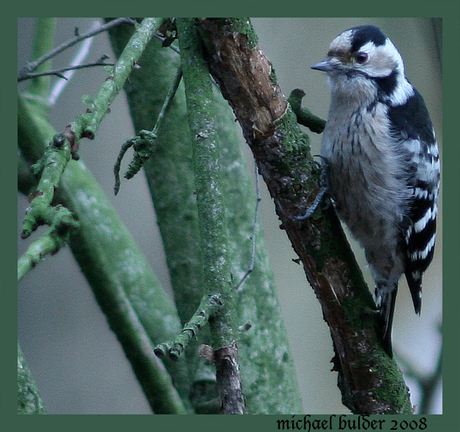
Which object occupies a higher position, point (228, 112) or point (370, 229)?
point (228, 112)

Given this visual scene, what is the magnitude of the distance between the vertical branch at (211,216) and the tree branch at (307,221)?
68mm

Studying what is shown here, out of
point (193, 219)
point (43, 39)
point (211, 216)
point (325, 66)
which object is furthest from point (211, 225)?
point (43, 39)

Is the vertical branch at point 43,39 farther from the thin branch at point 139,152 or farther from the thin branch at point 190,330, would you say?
the thin branch at point 190,330

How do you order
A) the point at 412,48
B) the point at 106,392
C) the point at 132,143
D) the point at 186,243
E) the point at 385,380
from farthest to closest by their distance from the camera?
the point at 106,392, the point at 412,48, the point at 186,243, the point at 385,380, the point at 132,143

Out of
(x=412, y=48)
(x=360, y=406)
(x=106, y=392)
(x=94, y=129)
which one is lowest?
(x=106, y=392)

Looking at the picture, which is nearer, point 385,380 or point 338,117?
point 385,380

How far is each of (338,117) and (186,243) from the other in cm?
86

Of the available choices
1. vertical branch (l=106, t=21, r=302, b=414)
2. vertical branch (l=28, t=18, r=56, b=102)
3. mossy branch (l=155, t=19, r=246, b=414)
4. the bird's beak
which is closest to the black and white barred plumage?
the bird's beak

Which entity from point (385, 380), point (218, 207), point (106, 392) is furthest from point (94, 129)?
point (106, 392)

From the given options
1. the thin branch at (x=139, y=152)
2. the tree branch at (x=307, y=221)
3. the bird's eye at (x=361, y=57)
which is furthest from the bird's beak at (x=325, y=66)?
the thin branch at (x=139, y=152)

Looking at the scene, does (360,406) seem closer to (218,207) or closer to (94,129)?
(218,207)

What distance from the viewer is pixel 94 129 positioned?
1.61m

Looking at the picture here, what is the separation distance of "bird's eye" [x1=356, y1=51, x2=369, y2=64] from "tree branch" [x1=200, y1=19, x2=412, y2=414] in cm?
61

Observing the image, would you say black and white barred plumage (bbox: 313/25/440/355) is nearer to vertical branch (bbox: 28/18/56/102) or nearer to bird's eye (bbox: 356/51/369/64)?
bird's eye (bbox: 356/51/369/64)
